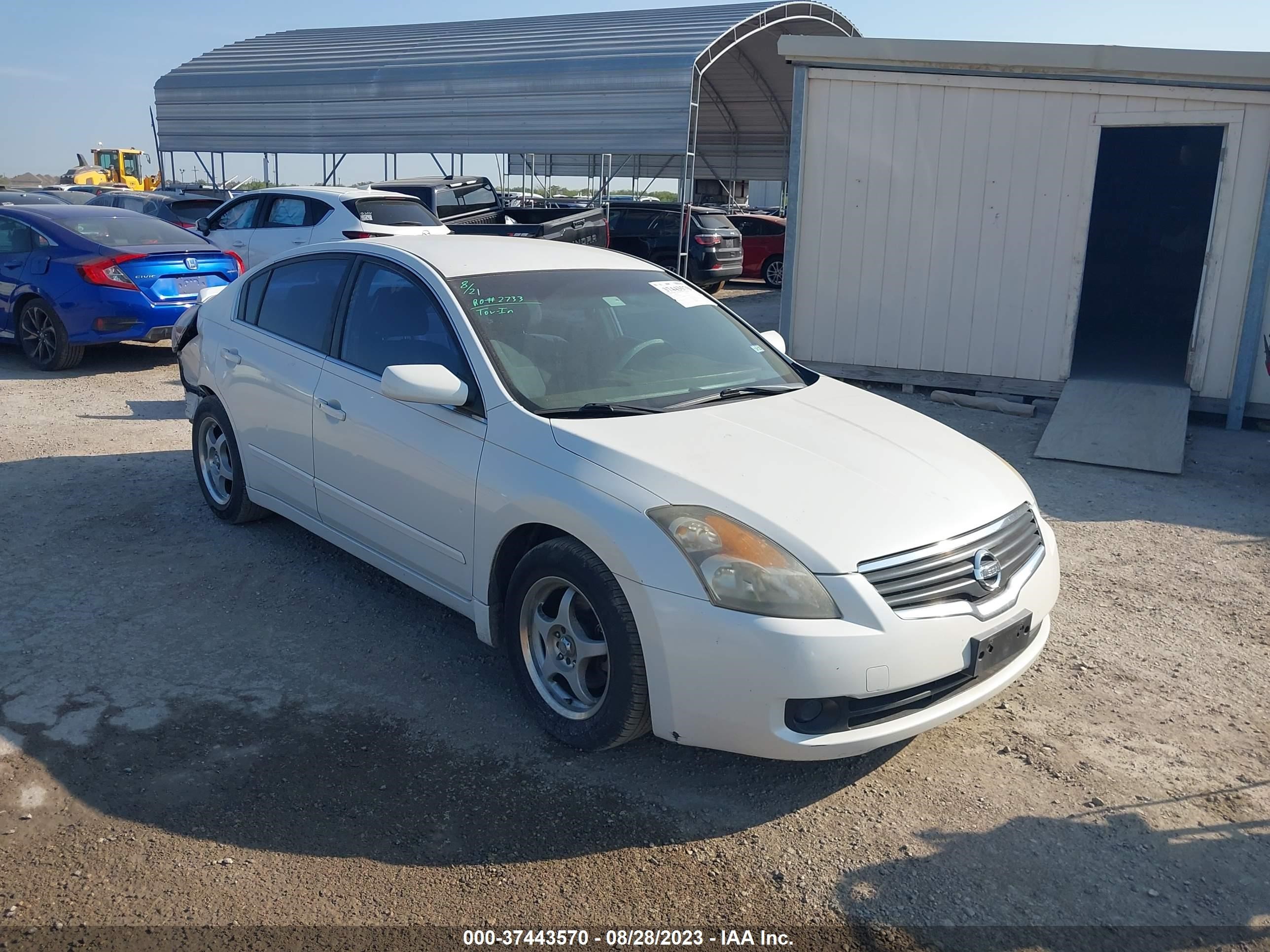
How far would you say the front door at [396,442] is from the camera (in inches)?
156

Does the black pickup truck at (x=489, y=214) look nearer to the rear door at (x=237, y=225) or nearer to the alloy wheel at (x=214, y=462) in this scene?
the rear door at (x=237, y=225)

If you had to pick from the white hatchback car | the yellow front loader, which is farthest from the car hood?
the yellow front loader

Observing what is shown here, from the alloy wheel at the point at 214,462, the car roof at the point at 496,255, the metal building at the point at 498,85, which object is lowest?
the alloy wheel at the point at 214,462

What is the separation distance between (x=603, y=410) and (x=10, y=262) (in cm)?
866

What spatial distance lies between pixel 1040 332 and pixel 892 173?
200cm

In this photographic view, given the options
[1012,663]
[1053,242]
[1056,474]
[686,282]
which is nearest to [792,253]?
[1053,242]

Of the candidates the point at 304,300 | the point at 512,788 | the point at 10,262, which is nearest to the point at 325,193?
the point at 10,262

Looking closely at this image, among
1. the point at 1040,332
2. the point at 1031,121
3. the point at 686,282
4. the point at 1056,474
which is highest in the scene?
the point at 1031,121

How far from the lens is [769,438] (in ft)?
12.4

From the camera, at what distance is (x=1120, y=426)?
27.2 feet

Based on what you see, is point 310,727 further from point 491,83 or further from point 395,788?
point 491,83

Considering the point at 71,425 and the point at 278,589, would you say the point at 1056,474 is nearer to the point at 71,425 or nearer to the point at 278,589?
the point at 278,589

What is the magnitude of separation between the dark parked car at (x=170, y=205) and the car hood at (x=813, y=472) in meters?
13.7

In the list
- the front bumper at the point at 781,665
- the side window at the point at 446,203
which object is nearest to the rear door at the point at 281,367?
the front bumper at the point at 781,665
